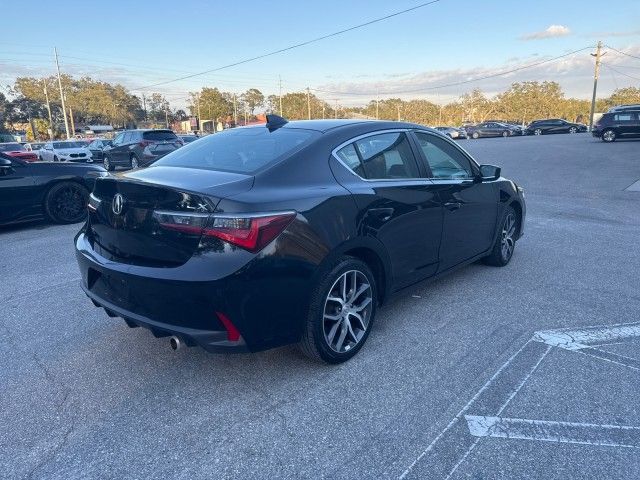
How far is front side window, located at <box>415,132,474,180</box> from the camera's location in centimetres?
396

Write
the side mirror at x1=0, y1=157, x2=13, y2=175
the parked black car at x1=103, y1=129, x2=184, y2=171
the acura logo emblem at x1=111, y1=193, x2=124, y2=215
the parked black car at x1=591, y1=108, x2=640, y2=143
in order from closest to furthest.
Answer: the acura logo emblem at x1=111, y1=193, x2=124, y2=215, the side mirror at x1=0, y1=157, x2=13, y2=175, the parked black car at x1=103, y1=129, x2=184, y2=171, the parked black car at x1=591, y1=108, x2=640, y2=143

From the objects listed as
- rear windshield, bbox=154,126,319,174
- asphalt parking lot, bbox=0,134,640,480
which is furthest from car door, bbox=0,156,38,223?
rear windshield, bbox=154,126,319,174

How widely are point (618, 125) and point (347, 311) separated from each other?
28.6 metres

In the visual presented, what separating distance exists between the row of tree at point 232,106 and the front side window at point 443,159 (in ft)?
211

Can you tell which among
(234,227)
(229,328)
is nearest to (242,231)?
(234,227)

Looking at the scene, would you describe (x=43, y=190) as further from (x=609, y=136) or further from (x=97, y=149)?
(x=609, y=136)

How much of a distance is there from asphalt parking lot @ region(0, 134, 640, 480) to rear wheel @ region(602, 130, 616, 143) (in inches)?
1021

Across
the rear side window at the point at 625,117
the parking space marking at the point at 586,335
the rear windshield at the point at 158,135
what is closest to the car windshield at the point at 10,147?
the rear windshield at the point at 158,135

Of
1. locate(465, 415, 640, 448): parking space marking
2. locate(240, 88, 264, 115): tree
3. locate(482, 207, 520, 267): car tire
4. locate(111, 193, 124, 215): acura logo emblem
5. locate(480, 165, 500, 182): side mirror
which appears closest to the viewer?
locate(465, 415, 640, 448): parking space marking

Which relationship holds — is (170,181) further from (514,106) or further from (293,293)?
(514,106)

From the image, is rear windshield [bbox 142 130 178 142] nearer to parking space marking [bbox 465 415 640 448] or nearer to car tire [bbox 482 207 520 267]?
car tire [bbox 482 207 520 267]

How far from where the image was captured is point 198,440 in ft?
7.97

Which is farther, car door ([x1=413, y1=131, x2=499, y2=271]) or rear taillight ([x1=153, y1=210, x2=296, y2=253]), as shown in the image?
car door ([x1=413, y1=131, x2=499, y2=271])

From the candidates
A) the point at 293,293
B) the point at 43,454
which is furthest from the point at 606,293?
the point at 43,454
